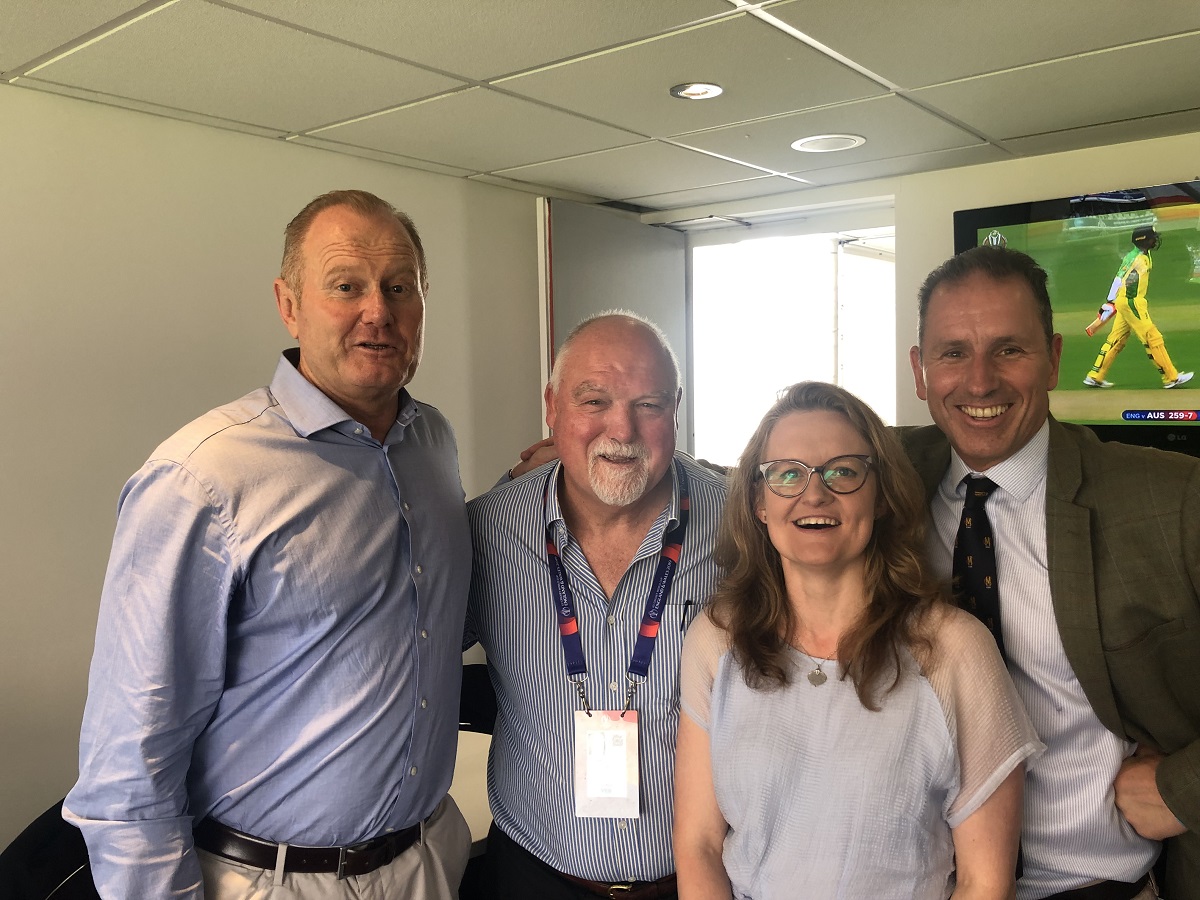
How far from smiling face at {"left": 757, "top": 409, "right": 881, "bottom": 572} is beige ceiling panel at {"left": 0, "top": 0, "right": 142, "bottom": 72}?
2167 mm

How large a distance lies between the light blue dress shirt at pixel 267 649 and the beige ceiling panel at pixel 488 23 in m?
1.34

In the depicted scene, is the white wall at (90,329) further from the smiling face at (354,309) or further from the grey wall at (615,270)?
the smiling face at (354,309)

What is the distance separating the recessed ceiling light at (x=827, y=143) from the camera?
416 cm

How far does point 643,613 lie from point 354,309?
2.78 feet

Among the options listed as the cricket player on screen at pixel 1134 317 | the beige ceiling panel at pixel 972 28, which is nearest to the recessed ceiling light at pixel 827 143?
the beige ceiling panel at pixel 972 28

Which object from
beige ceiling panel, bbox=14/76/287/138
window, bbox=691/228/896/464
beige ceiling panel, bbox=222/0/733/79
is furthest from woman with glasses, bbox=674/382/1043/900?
window, bbox=691/228/896/464

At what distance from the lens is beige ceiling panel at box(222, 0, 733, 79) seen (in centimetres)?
258

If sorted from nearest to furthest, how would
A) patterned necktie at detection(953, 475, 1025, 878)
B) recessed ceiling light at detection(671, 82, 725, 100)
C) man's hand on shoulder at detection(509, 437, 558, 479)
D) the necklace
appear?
the necklace < patterned necktie at detection(953, 475, 1025, 878) < man's hand on shoulder at detection(509, 437, 558, 479) < recessed ceiling light at detection(671, 82, 725, 100)

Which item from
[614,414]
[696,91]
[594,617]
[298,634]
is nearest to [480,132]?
[696,91]

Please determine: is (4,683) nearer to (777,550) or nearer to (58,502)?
(58,502)

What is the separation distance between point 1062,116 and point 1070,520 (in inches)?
116

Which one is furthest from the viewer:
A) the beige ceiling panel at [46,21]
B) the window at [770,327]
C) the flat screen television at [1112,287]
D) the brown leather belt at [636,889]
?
the window at [770,327]

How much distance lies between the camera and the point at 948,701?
1525mm

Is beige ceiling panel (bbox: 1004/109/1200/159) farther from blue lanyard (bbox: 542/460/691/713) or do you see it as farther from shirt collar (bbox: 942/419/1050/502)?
blue lanyard (bbox: 542/460/691/713)
